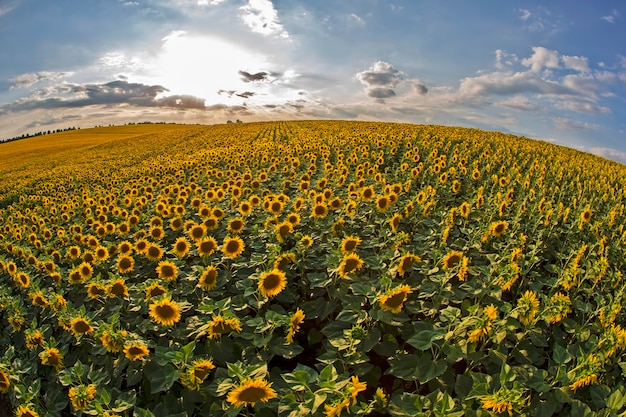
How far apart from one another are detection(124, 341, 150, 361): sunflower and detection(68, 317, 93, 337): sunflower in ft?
2.82

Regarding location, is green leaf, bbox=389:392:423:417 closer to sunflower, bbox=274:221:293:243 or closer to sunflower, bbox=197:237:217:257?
sunflower, bbox=274:221:293:243

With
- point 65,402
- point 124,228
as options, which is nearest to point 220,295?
point 65,402

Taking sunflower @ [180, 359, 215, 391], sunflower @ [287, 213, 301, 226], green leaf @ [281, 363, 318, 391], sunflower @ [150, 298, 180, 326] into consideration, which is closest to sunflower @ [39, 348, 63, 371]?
sunflower @ [150, 298, 180, 326]

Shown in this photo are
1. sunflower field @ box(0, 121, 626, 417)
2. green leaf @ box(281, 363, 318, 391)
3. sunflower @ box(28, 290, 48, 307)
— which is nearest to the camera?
green leaf @ box(281, 363, 318, 391)

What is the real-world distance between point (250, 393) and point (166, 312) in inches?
62.9

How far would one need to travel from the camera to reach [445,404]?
264 centimetres

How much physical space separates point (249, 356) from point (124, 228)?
215 inches

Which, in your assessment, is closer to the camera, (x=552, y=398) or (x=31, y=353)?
(x=552, y=398)

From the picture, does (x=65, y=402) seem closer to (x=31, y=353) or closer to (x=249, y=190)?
(x=31, y=353)

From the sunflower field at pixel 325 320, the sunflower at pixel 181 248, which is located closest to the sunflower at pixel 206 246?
the sunflower field at pixel 325 320

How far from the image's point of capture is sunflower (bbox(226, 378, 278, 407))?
2779mm

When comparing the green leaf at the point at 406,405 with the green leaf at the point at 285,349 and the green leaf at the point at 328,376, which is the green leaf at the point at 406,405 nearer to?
the green leaf at the point at 328,376

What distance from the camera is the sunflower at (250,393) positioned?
9.12 ft

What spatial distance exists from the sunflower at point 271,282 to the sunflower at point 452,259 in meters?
1.84
